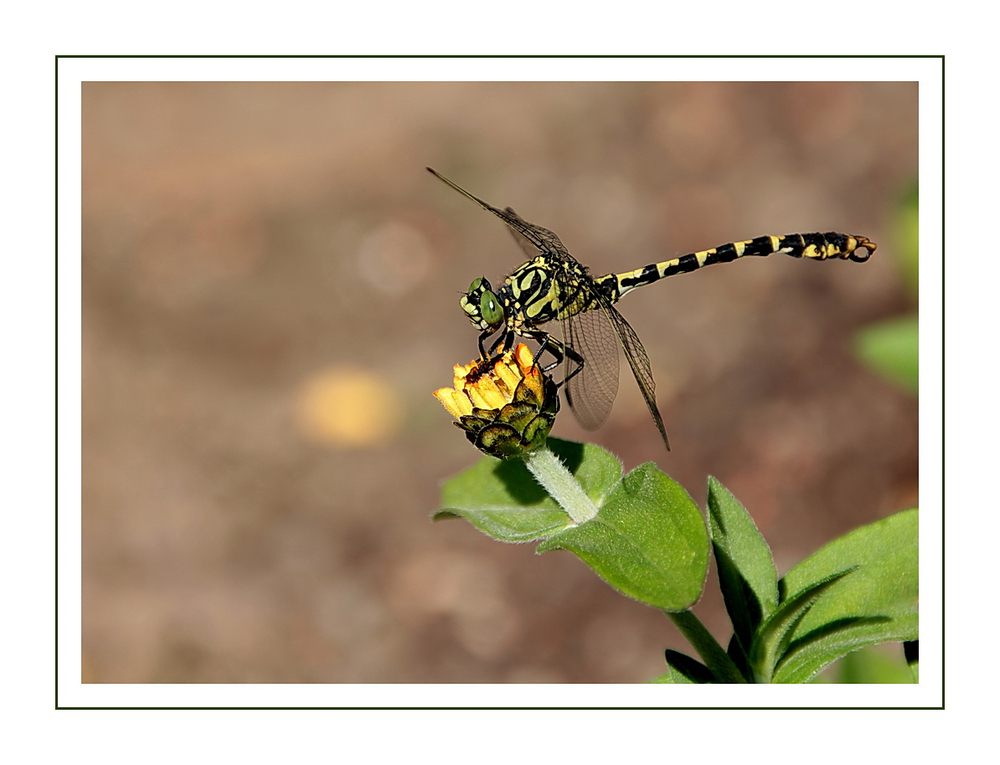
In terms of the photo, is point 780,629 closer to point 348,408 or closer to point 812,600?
point 812,600

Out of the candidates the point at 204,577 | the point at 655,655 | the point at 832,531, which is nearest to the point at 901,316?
the point at 832,531

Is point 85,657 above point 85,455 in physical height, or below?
below

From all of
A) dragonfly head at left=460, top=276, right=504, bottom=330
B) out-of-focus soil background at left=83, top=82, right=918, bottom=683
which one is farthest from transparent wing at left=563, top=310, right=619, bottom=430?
out-of-focus soil background at left=83, top=82, right=918, bottom=683

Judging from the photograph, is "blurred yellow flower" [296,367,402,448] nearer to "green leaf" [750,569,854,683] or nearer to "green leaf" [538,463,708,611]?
"green leaf" [538,463,708,611]

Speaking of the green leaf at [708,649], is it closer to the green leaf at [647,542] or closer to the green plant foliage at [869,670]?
the green leaf at [647,542]

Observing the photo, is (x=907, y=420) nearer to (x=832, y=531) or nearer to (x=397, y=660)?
(x=832, y=531)
